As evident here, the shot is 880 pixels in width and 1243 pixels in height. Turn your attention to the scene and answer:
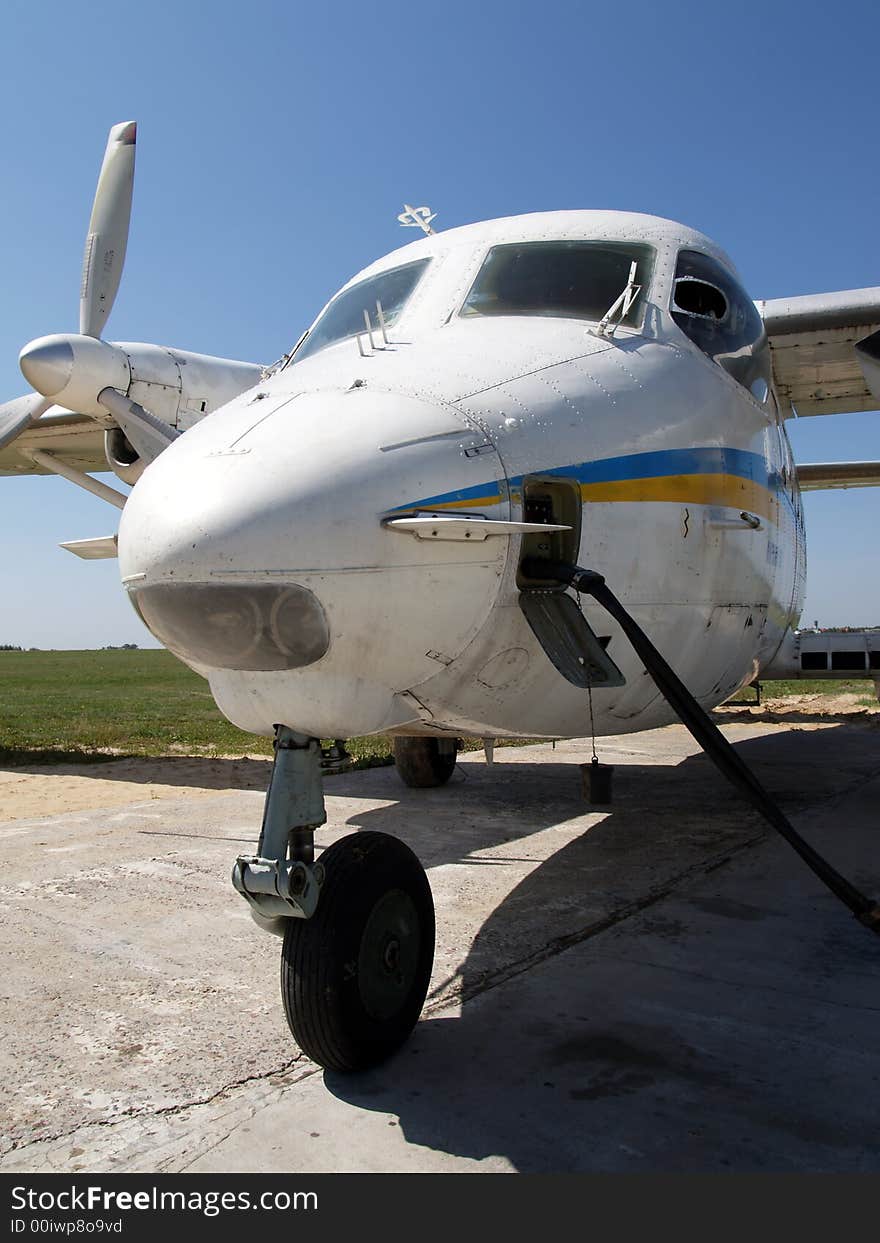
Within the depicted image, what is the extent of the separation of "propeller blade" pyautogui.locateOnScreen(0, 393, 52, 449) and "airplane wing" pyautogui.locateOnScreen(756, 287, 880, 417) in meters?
9.43

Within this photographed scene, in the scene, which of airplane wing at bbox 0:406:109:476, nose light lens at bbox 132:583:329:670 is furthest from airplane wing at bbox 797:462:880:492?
nose light lens at bbox 132:583:329:670

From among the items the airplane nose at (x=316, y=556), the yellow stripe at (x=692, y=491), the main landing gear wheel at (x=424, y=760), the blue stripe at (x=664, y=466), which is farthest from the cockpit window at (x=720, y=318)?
the main landing gear wheel at (x=424, y=760)

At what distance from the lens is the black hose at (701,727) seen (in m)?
3.55

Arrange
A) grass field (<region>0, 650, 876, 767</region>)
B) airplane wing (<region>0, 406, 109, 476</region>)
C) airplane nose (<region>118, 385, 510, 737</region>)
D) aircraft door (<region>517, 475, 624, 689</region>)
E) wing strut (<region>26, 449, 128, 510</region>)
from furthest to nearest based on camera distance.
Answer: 1. grass field (<region>0, 650, 876, 767</region>)
2. airplane wing (<region>0, 406, 109, 476</region>)
3. wing strut (<region>26, 449, 128, 510</region>)
4. aircraft door (<region>517, 475, 624, 689</region>)
5. airplane nose (<region>118, 385, 510, 737</region>)

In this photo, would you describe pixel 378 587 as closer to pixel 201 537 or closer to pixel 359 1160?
pixel 201 537

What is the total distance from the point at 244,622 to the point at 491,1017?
81.2 inches

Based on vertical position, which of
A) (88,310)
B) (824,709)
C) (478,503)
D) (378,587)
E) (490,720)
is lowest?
(824,709)

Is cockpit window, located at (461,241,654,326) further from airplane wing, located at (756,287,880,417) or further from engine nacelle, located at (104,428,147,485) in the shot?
engine nacelle, located at (104,428,147,485)

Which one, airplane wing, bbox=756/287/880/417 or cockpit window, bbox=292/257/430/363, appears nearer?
cockpit window, bbox=292/257/430/363

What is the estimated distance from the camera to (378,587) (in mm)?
2939

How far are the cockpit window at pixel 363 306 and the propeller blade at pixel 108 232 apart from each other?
7.10 metres

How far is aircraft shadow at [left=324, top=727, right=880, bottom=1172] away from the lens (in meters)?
2.87

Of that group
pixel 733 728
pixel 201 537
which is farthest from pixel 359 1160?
pixel 733 728

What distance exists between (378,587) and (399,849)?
1216mm
